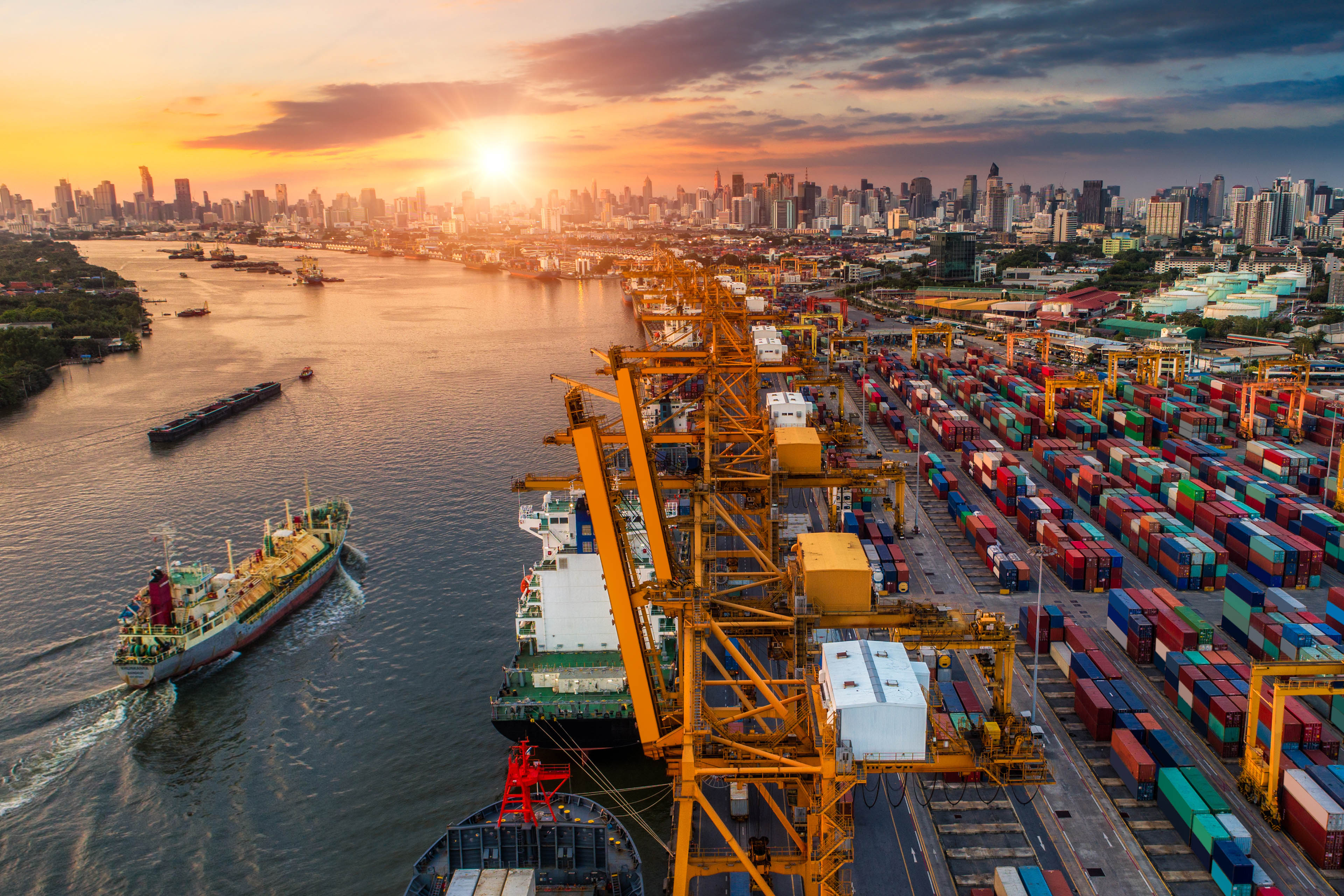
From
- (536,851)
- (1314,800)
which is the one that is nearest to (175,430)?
(536,851)

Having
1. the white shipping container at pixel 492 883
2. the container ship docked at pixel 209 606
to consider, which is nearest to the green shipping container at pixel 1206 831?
the white shipping container at pixel 492 883

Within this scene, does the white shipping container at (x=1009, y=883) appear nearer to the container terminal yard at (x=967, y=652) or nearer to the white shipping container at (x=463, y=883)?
the container terminal yard at (x=967, y=652)

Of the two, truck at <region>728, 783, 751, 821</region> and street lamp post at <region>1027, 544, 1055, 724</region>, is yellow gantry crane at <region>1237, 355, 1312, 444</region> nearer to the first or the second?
street lamp post at <region>1027, 544, 1055, 724</region>

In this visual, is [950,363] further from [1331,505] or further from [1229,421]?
[1331,505]

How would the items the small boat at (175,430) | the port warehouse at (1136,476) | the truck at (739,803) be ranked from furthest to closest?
1. the small boat at (175,430)
2. the port warehouse at (1136,476)
3. the truck at (739,803)

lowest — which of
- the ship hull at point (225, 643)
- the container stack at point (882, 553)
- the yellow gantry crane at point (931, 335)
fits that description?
the ship hull at point (225, 643)

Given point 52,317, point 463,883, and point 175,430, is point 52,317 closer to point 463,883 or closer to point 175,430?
point 175,430

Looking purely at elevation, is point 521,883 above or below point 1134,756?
above
